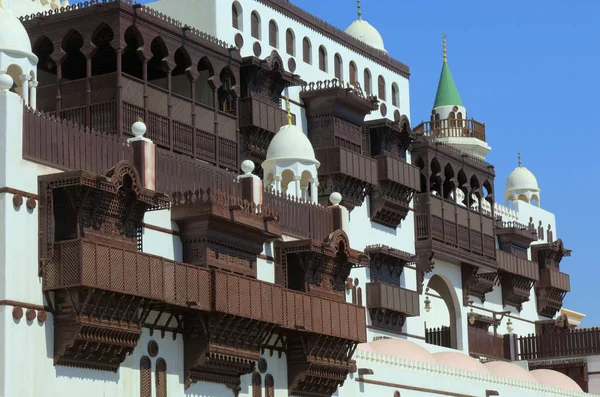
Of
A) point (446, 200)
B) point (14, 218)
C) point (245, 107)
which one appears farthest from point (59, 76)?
point (446, 200)

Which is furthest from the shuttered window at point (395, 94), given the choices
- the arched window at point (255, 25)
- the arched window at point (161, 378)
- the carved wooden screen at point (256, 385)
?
the arched window at point (161, 378)

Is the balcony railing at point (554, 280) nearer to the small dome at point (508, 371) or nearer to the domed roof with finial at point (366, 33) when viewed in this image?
the small dome at point (508, 371)

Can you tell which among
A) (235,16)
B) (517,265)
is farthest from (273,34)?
(517,265)

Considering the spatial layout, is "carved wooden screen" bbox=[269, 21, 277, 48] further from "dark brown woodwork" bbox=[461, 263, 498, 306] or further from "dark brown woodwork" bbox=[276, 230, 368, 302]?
"dark brown woodwork" bbox=[461, 263, 498, 306]

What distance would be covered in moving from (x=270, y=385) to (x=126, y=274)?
8.08 meters

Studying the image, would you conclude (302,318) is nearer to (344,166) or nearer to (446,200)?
(344,166)

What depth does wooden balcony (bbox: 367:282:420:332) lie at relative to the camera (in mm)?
49438

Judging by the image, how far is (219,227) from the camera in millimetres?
34531

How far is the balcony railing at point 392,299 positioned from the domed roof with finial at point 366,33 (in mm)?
11412

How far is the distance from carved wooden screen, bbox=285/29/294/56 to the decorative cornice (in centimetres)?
1197

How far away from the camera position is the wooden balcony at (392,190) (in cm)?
5097

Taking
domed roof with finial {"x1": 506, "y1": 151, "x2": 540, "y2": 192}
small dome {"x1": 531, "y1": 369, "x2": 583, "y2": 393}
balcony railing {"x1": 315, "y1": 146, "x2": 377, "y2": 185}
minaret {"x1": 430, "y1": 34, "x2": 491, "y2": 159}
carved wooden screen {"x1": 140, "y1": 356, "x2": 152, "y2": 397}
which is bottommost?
carved wooden screen {"x1": 140, "y1": 356, "x2": 152, "y2": 397}

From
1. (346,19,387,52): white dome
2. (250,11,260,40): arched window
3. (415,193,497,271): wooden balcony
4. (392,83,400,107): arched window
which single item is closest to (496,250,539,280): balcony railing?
(415,193,497,271): wooden balcony

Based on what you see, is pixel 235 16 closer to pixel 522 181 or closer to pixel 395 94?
pixel 395 94
